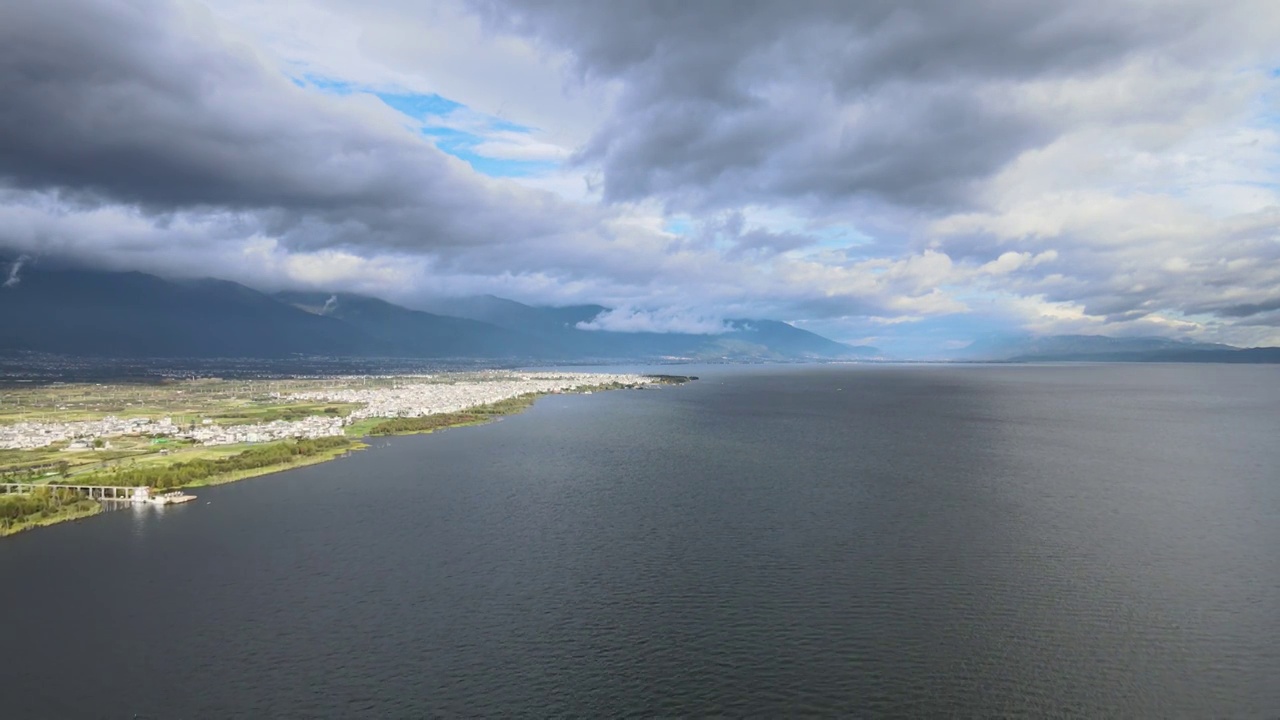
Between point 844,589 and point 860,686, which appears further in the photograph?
point 844,589

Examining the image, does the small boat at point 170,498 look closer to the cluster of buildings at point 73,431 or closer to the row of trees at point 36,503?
the row of trees at point 36,503

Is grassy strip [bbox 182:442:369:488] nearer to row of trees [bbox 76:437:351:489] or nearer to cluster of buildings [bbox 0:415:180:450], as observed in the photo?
row of trees [bbox 76:437:351:489]

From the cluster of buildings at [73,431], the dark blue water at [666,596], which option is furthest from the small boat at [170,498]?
the cluster of buildings at [73,431]

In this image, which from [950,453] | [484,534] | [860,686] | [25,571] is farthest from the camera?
[950,453]

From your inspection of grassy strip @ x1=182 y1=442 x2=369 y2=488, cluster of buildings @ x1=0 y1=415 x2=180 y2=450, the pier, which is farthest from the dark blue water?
cluster of buildings @ x1=0 y1=415 x2=180 y2=450

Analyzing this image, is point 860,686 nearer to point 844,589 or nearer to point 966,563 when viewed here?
point 844,589

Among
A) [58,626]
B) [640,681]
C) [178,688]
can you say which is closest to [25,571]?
[58,626]
